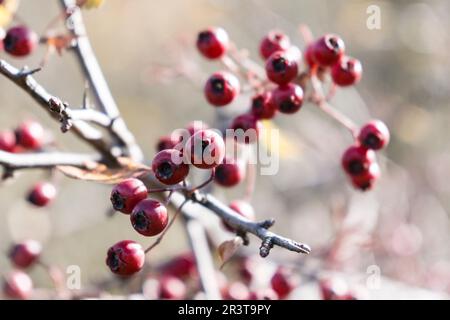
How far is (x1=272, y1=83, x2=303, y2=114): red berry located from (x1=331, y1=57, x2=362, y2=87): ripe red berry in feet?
0.82

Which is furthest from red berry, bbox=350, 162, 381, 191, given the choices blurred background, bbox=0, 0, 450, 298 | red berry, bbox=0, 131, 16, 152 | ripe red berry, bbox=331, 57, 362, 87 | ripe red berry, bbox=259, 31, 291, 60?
red berry, bbox=0, 131, 16, 152

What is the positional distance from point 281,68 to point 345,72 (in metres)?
0.34

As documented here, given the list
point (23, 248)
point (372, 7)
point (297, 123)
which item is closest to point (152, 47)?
point (297, 123)

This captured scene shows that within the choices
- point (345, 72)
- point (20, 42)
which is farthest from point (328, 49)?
point (20, 42)

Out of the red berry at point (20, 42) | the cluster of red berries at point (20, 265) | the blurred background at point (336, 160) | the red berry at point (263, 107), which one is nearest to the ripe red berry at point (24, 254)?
the cluster of red berries at point (20, 265)

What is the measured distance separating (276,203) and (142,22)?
388cm

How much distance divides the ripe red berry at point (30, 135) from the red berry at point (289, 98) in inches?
44.8

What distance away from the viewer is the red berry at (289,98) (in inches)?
94.8

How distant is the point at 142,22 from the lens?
29.4 ft

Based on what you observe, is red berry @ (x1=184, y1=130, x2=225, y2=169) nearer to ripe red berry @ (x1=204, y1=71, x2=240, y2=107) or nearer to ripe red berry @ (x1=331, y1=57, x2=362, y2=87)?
ripe red berry @ (x1=204, y1=71, x2=240, y2=107)

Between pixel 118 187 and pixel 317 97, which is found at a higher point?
pixel 317 97

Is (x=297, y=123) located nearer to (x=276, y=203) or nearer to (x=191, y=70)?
(x=276, y=203)

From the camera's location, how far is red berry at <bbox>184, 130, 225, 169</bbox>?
1932 mm
